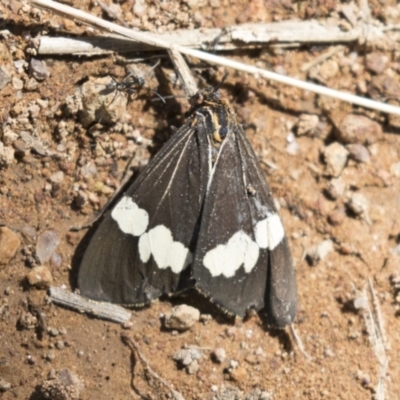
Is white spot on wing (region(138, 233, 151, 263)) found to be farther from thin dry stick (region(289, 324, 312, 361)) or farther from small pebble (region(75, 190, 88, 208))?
thin dry stick (region(289, 324, 312, 361))

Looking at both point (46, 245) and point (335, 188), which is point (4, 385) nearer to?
point (46, 245)

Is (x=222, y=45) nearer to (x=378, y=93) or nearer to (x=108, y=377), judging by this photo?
(x=378, y=93)

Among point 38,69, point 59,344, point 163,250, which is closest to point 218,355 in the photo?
point 163,250

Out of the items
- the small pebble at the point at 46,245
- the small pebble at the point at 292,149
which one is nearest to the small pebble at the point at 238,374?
the small pebble at the point at 46,245

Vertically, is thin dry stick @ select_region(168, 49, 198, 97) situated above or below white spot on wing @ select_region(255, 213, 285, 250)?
above

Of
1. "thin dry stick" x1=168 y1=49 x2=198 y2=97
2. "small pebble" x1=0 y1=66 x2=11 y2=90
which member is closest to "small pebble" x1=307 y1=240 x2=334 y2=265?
"thin dry stick" x1=168 y1=49 x2=198 y2=97

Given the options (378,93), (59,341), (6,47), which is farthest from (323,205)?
(6,47)
